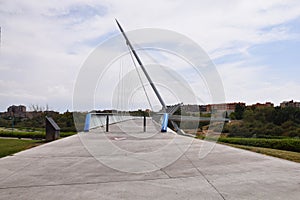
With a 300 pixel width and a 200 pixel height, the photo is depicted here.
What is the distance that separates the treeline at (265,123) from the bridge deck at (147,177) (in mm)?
15946

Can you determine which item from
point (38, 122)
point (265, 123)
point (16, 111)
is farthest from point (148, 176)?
point (16, 111)

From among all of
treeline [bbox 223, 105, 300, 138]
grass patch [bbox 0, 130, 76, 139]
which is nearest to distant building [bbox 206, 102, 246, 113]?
treeline [bbox 223, 105, 300, 138]

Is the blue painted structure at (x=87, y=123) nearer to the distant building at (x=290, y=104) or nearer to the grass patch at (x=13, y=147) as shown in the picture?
the grass patch at (x=13, y=147)

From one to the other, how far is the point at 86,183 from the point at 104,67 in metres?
7.98

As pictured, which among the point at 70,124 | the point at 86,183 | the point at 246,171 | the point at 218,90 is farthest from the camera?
the point at 70,124

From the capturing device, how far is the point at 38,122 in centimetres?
2280

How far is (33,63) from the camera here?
1553 cm

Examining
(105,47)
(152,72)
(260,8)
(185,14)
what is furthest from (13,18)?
(152,72)

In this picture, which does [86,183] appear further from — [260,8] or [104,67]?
[260,8]

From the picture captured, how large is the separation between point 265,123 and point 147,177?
20377mm

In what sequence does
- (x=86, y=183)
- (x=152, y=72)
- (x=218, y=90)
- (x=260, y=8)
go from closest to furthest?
1. (x=86, y=183)
2. (x=260, y=8)
3. (x=218, y=90)
4. (x=152, y=72)

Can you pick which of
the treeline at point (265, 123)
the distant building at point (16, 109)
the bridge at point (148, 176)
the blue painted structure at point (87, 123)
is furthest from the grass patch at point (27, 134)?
the treeline at point (265, 123)

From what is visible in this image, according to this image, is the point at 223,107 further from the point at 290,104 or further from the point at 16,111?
the point at 16,111

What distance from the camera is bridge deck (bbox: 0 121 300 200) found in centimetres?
334
